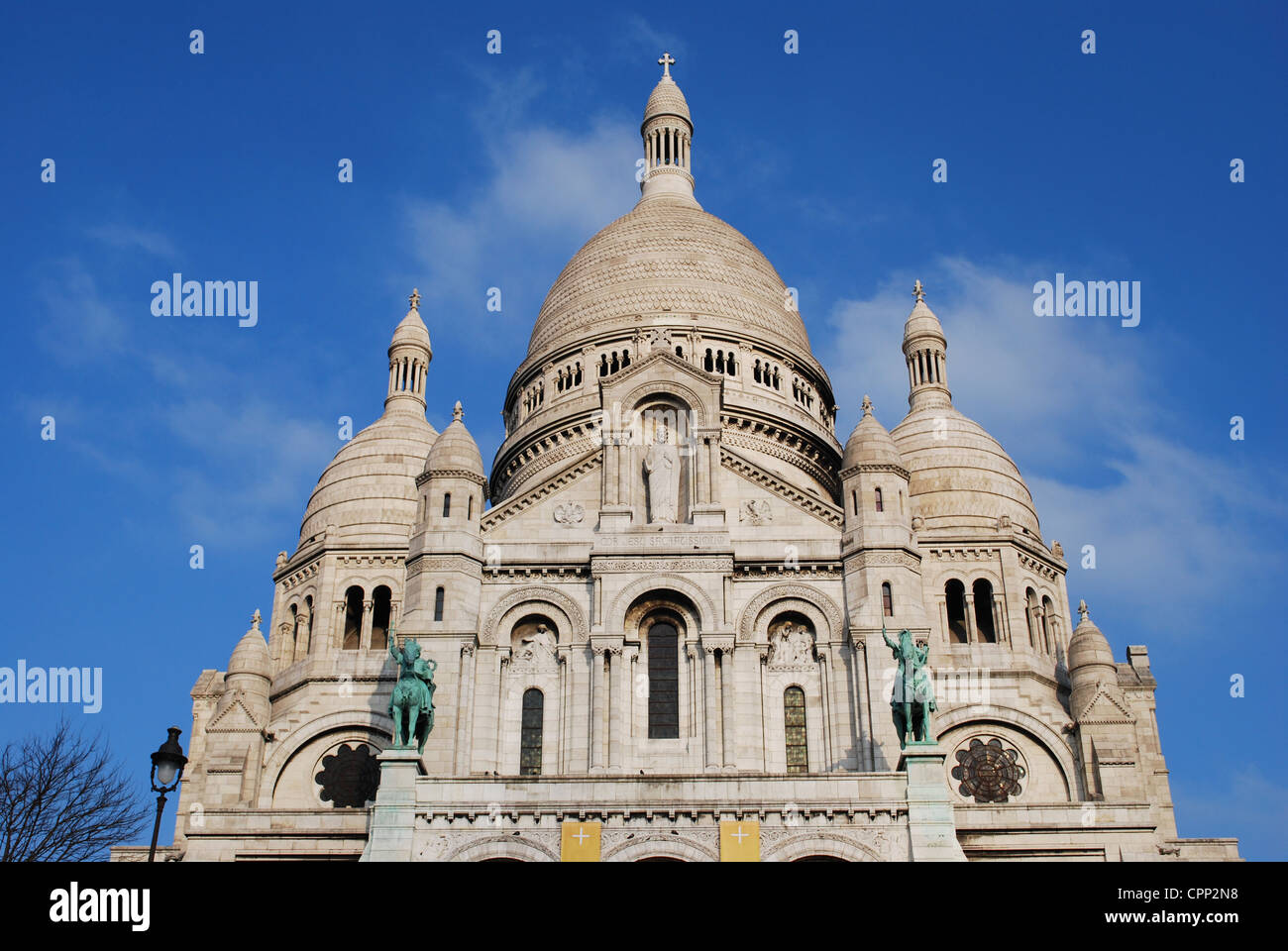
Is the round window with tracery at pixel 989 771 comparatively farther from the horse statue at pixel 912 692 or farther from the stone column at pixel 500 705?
the stone column at pixel 500 705

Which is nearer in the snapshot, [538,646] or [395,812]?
[395,812]

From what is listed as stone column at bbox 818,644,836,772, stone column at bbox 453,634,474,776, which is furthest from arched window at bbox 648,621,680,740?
stone column at bbox 453,634,474,776

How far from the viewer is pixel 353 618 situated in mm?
52156

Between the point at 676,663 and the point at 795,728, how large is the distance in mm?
3587

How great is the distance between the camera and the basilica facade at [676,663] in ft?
109

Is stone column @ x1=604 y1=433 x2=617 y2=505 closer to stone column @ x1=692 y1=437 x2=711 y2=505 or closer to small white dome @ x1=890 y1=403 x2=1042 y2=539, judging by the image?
stone column @ x1=692 y1=437 x2=711 y2=505

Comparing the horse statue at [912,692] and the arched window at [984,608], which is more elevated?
the arched window at [984,608]

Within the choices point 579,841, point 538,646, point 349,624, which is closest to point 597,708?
point 538,646

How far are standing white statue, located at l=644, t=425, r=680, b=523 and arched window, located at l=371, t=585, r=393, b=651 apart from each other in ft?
41.8

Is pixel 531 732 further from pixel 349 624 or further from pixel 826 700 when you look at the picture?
pixel 349 624

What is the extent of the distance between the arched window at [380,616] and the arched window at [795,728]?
55.4 ft

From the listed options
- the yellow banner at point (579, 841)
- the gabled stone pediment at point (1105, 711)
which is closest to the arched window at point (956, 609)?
the gabled stone pediment at point (1105, 711)
